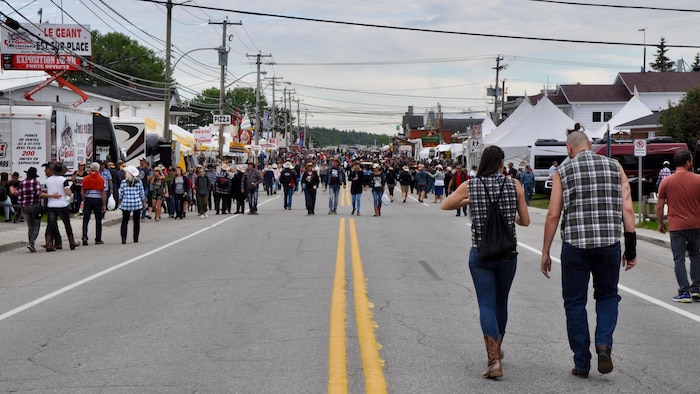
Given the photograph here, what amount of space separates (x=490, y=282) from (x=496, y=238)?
0.37 metres

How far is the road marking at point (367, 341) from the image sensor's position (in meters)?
6.38

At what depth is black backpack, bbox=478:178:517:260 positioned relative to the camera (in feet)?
21.6

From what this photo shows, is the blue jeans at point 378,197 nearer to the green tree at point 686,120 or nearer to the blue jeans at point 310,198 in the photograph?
the blue jeans at point 310,198

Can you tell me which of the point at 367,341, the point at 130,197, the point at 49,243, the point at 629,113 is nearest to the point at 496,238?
the point at 367,341

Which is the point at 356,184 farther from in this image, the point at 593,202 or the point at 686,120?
the point at 686,120

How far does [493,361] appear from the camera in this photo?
6531 mm

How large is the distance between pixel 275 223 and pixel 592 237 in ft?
62.8

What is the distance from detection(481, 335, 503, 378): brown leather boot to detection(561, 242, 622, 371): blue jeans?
625 mm

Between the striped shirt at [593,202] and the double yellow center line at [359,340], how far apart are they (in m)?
1.84

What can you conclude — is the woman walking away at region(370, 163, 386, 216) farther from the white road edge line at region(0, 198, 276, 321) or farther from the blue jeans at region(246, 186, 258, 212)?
the white road edge line at region(0, 198, 276, 321)

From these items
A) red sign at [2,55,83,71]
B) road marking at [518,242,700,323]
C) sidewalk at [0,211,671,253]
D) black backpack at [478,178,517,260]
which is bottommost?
sidewalk at [0,211,671,253]

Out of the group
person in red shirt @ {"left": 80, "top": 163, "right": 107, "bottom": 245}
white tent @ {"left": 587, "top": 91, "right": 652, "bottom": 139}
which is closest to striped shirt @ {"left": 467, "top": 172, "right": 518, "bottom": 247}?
person in red shirt @ {"left": 80, "top": 163, "right": 107, "bottom": 245}

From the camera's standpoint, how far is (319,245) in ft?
59.2

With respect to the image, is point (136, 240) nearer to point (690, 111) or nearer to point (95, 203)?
point (95, 203)
